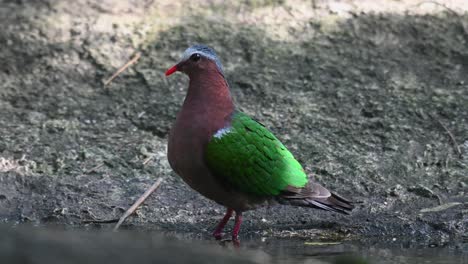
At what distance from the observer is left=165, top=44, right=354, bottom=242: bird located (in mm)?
5246

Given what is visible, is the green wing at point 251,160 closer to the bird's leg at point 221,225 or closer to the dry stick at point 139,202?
the bird's leg at point 221,225

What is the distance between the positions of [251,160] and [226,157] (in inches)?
7.1

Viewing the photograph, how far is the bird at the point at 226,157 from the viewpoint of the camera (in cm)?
525

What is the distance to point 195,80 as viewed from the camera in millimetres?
5551

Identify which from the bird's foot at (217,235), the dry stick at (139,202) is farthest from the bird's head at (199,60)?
the bird's foot at (217,235)

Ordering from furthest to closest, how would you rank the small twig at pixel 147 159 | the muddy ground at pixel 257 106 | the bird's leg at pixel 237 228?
→ the small twig at pixel 147 159 < the muddy ground at pixel 257 106 < the bird's leg at pixel 237 228

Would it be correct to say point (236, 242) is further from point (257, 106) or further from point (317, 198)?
point (257, 106)

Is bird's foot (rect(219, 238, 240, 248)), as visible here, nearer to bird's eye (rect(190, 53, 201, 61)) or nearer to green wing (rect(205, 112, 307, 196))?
green wing (rect(205, 112, 307, 196))

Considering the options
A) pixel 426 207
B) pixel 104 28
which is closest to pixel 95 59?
pixel 104 28

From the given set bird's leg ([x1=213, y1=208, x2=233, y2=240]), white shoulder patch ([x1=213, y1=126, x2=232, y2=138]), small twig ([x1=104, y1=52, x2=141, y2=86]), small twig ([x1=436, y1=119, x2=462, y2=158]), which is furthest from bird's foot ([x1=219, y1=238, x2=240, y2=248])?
small twig ([x1=104, y1=52, x2=141, y2=86])

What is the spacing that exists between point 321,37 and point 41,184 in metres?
2.88

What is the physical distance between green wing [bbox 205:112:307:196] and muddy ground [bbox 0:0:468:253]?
1.15ft

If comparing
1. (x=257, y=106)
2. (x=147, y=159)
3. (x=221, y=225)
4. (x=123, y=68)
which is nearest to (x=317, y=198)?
(x=221, y=225)

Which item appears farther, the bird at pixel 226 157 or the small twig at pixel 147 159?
the small twig at pixel 147 159
